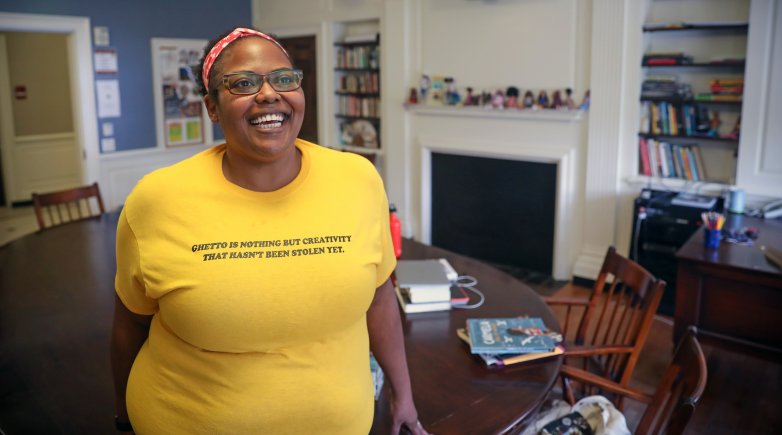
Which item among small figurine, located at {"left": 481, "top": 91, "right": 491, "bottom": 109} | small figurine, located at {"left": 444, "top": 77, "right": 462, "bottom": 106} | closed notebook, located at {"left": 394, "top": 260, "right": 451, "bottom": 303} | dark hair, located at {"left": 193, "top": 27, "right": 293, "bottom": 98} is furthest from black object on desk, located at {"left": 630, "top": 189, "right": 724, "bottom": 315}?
dark hair, located at {"left": 193, "top": 27, "right": 293, "bottom": 98}

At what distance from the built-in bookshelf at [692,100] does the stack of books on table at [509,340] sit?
2.64 m

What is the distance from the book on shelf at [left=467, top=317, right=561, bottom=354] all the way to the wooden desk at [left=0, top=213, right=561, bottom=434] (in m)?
0.05

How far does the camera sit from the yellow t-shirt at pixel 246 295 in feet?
3.75

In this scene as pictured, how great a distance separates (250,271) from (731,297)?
2483mm

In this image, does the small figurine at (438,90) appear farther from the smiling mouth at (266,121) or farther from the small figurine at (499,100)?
the smiling mouth at (266,121)

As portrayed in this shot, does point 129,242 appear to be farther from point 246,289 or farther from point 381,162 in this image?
point 381,162

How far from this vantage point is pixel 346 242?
1216mm

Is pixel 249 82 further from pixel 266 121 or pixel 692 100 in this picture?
pixel 692 100

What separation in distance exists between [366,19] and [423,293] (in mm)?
4085

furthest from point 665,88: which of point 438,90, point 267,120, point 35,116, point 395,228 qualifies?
point 35,116

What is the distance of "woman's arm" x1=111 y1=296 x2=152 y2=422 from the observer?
132cm

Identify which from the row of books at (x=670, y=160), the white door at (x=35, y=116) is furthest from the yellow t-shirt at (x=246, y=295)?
the white door at (x=35, y=116)

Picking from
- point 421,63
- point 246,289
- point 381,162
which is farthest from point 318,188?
point 381,162

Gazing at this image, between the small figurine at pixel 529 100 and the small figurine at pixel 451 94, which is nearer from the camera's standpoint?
the small figurine at pixel 529 100
